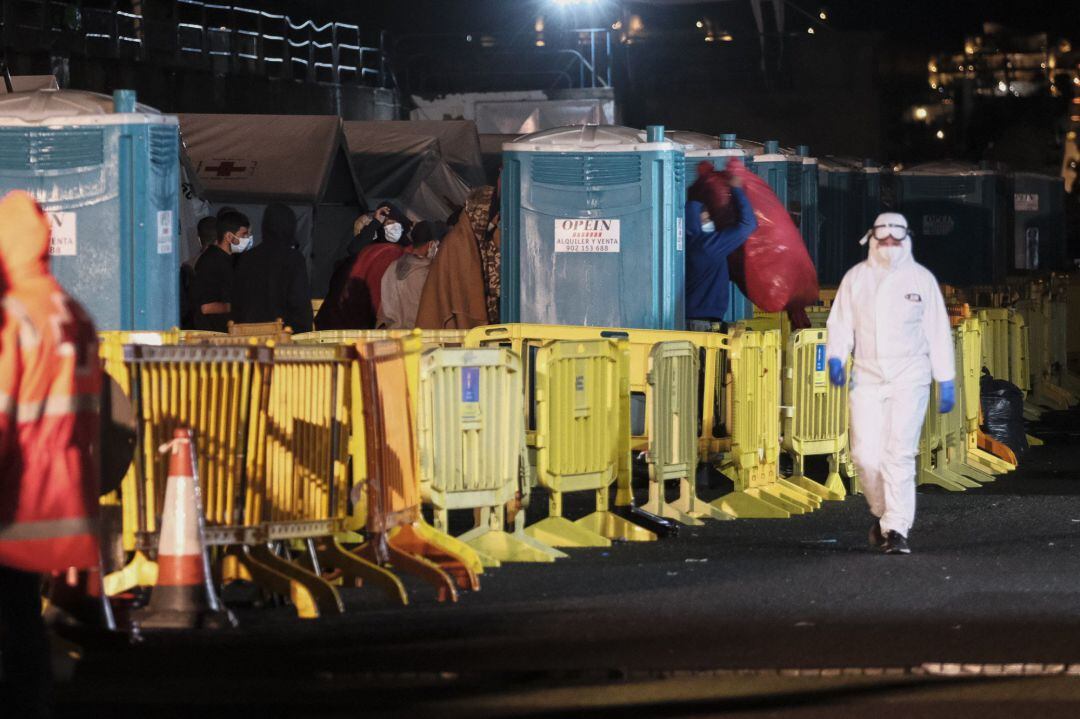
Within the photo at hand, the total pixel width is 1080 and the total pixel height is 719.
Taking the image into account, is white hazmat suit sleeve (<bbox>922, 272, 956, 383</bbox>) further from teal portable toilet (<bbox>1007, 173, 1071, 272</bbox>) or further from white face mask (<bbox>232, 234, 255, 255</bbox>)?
teal portable toilet (<bbox>1007, 173, 1071, 272</bbox>)

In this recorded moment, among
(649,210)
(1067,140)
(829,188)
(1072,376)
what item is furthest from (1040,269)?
(1067,140)

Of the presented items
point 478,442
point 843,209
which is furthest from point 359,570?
point 843,209

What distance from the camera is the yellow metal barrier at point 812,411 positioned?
46.7 feet

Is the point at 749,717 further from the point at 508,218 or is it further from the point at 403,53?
the point at 403,53

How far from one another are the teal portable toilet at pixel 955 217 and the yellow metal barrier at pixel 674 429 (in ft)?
68.2

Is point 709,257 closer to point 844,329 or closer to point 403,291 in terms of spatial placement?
point 403,291

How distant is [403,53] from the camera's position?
48.2m

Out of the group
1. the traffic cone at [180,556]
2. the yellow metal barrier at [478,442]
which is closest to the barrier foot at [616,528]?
the yellow metal barrier at [478,442]

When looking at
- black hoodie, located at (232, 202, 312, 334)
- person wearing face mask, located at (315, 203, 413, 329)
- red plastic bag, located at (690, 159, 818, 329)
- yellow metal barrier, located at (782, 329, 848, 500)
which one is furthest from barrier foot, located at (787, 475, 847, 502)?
person wearing face mask, located at (315, 203, 413, 329)

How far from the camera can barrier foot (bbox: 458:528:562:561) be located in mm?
11250

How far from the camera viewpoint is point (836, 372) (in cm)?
1195

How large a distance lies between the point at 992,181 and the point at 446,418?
23.7 m

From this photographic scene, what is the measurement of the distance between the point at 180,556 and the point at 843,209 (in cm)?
2391

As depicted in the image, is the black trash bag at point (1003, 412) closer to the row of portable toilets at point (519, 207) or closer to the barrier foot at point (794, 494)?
the row of portable toilets at point (519, 207)
